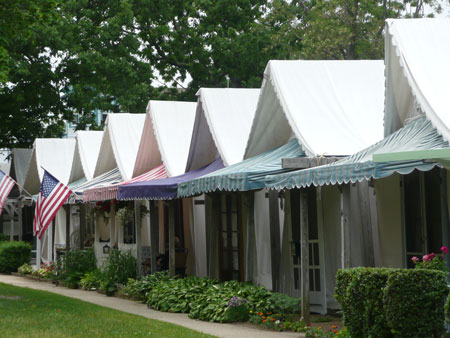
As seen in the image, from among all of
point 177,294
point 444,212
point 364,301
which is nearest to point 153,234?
point 177,294

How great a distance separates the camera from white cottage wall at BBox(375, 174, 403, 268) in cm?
1289

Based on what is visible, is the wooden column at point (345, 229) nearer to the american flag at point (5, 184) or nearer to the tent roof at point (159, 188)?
the tent roof at point (159, 188)

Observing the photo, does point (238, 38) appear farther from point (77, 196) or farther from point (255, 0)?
point (77, 196)

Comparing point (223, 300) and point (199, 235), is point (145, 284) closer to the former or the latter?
point (199, 235)

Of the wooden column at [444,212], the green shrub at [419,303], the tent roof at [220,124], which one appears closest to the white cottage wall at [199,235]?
the tent roof at [220,124]

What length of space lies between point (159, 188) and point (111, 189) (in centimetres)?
278

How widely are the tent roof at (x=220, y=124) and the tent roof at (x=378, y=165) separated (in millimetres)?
5829

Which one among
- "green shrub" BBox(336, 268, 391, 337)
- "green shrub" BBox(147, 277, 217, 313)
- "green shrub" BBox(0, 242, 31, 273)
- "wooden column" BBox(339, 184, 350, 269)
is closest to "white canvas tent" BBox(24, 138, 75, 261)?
"green shrub" BBox(0, 242, 31, 273)

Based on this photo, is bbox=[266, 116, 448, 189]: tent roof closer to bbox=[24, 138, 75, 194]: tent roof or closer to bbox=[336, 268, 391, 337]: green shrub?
bbox=[336, 268, 391, 337]: green shrub

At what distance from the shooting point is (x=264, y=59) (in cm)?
3809

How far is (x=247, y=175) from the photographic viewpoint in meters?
13.4

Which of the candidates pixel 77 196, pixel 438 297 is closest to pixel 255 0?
pixel 77 196

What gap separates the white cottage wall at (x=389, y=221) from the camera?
12891mm

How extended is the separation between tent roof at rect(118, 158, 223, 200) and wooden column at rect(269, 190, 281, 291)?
1896 mm
